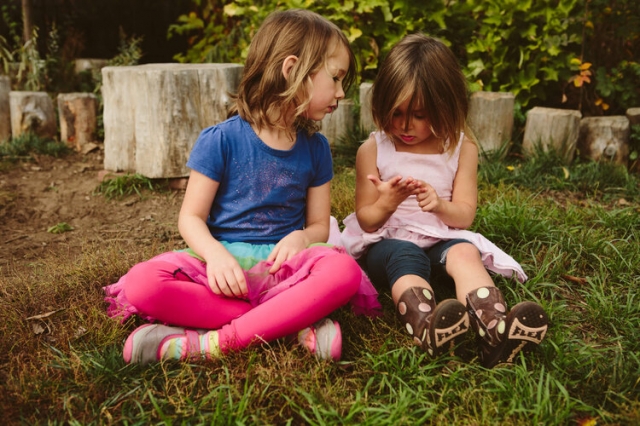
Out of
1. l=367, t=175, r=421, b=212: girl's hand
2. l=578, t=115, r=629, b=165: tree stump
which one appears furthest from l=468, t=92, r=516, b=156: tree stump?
l=367, t=175, r=421, b=212: girl's hand

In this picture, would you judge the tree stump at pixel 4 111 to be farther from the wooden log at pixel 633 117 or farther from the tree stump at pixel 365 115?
the wooden log at pixel 633 117

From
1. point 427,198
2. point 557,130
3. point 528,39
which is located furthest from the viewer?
point 528,39

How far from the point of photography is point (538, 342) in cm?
192

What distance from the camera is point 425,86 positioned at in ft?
7.58

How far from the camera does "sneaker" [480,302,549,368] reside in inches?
74.4

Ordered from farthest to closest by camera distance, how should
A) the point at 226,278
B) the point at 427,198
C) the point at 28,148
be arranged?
the point at 28,148 < the point at 427,198 < the point at 226,278

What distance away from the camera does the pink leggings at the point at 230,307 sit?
77.2 inches

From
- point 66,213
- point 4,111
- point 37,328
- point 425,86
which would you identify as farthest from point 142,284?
point 4,111

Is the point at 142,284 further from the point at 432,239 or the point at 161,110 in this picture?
the point at 161,110

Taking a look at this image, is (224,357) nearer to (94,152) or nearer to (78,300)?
(78,300)

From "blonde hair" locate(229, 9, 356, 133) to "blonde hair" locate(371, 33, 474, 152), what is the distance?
0.18 m

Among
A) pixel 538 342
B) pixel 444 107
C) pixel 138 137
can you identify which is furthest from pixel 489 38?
pixel 538 342

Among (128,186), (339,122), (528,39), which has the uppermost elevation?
(528,39)

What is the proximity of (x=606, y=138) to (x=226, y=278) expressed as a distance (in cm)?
308
